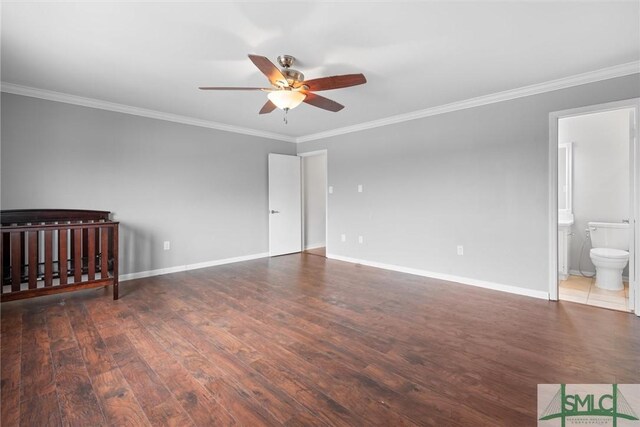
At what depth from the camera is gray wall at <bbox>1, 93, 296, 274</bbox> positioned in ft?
10.8

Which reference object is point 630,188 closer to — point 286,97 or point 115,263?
point 286,97

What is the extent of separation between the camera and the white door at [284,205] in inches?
217

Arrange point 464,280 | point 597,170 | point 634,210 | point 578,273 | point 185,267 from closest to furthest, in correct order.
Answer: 1. point 634,210
2. point 464,280
3. point 597,170
4. point 578,273
5. point 185,267

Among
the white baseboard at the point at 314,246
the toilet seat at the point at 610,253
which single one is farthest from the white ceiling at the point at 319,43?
the white baseboard at the point at 314,246

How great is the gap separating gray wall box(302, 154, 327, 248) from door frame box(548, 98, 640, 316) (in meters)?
3.95

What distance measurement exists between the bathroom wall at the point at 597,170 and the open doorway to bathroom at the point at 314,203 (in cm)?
407

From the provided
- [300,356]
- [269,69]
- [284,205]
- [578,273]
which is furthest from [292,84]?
[578,273]

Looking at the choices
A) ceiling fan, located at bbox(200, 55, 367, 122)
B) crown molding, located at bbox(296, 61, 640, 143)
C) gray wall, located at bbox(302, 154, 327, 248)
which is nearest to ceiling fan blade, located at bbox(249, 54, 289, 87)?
ceiling fan, located at bbox(200, 55, 367, 122)

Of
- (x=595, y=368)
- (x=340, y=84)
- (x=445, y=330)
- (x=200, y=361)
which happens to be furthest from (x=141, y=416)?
(x=595, y=368)

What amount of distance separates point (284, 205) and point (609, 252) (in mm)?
4688

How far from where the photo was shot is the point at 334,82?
2363mm

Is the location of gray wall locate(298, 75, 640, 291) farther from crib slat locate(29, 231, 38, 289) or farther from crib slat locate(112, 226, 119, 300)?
crib slat locate(29, 231, 38, 289)

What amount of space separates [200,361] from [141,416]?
0.51m

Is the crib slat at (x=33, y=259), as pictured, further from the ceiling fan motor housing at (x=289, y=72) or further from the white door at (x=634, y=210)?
the white door at (x=634, y=210)
